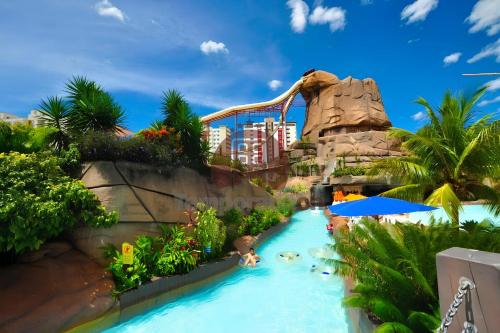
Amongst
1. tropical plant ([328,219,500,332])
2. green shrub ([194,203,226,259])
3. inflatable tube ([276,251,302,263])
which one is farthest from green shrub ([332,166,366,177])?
tropical plant ([328,219,500,332])

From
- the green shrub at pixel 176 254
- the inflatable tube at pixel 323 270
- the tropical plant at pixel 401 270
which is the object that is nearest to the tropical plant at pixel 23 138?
the green shrub at pixel 176 254

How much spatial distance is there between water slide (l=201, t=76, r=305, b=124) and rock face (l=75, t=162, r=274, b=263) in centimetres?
3188

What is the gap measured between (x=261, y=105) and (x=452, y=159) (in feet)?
134

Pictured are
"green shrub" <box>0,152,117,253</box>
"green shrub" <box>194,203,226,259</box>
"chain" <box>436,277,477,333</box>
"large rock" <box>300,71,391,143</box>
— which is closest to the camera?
"chain" <box>436,277,477,333</box>

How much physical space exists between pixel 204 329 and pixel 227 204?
7915 mm

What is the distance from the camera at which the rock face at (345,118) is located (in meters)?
36.5

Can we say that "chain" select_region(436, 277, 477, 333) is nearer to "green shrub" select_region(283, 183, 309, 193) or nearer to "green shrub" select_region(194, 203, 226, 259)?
"green shrub" select_region(194, 203, 226, 259)

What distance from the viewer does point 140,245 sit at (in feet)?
25.2

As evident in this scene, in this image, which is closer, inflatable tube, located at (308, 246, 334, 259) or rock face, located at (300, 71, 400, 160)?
inflatable tube, located at (308, 246, 334, 259)

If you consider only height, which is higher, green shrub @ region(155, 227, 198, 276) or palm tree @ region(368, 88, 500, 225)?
palm tree @ region(368, 88, 500, 225)

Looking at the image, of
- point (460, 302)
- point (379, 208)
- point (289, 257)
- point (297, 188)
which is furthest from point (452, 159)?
point (297, 188)

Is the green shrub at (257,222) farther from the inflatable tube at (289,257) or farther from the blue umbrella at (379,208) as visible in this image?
the blue umbrella at (379,208)

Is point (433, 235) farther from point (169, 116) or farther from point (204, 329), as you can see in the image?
point (169, 116)

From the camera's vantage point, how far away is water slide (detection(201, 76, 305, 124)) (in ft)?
145
